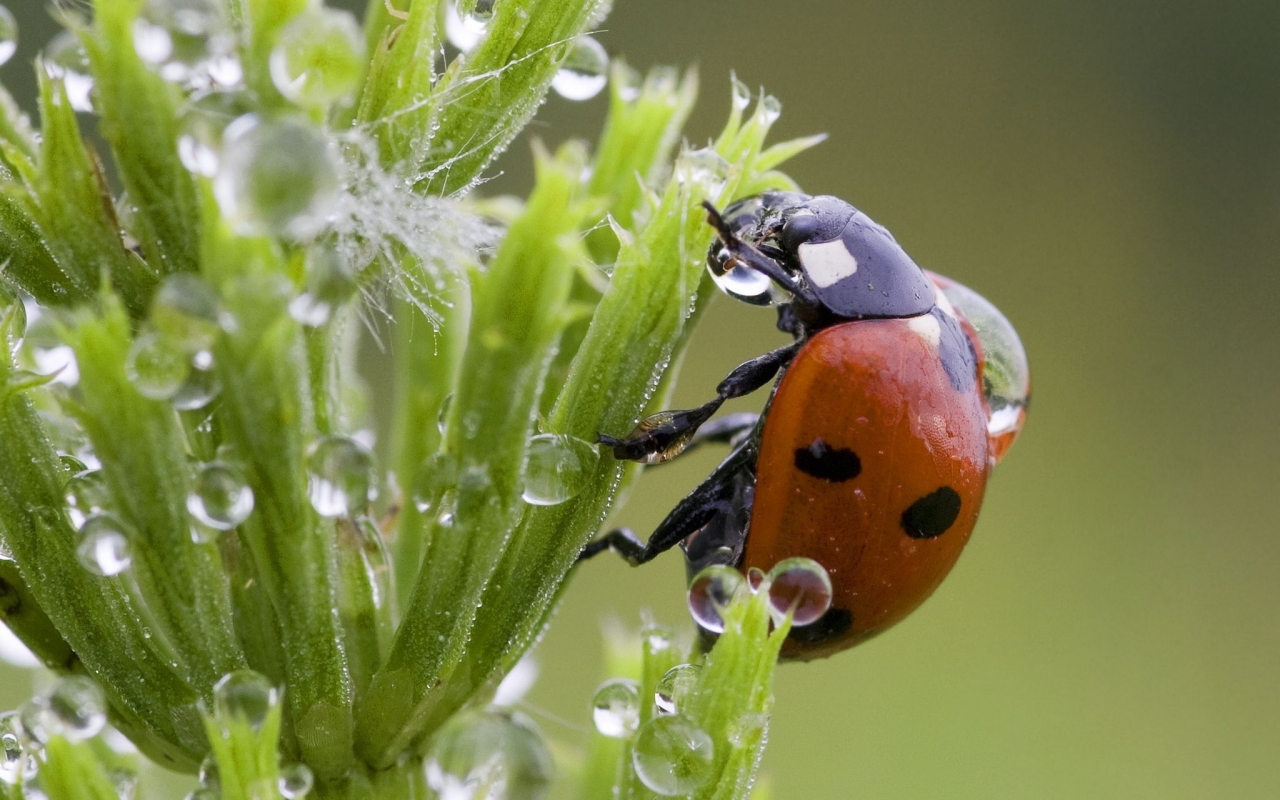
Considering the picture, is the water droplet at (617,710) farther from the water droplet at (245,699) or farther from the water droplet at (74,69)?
the water droplet at (74,69)

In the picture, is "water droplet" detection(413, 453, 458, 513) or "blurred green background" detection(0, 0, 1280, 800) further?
"blurred green background" detection(0, 0, 1280, 800)

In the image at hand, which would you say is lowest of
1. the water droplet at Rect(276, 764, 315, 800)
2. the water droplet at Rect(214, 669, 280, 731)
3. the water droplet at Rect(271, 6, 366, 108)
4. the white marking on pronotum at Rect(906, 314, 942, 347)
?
the water droplet at Rect(276, 764, 315, 800)

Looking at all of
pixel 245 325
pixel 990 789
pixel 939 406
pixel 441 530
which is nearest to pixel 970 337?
pixel 939 406

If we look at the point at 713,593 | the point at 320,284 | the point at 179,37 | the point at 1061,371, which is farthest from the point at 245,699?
the point at 1061,371

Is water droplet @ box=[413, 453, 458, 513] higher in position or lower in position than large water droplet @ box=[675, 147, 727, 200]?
lower

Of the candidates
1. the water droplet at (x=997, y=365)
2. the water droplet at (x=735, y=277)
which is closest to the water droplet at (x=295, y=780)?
the water droplet at (x=735, y=277)

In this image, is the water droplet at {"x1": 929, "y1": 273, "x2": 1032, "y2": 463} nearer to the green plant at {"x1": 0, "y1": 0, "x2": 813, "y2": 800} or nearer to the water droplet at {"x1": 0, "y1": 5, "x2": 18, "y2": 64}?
the green plant at {"x1": 0, "y1": 0, "x2": 813, "y2": 800}

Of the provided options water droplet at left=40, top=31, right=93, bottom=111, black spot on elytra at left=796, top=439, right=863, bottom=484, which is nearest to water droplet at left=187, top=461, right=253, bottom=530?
water droplet at left=40, top=31, right=93, bottom=111
